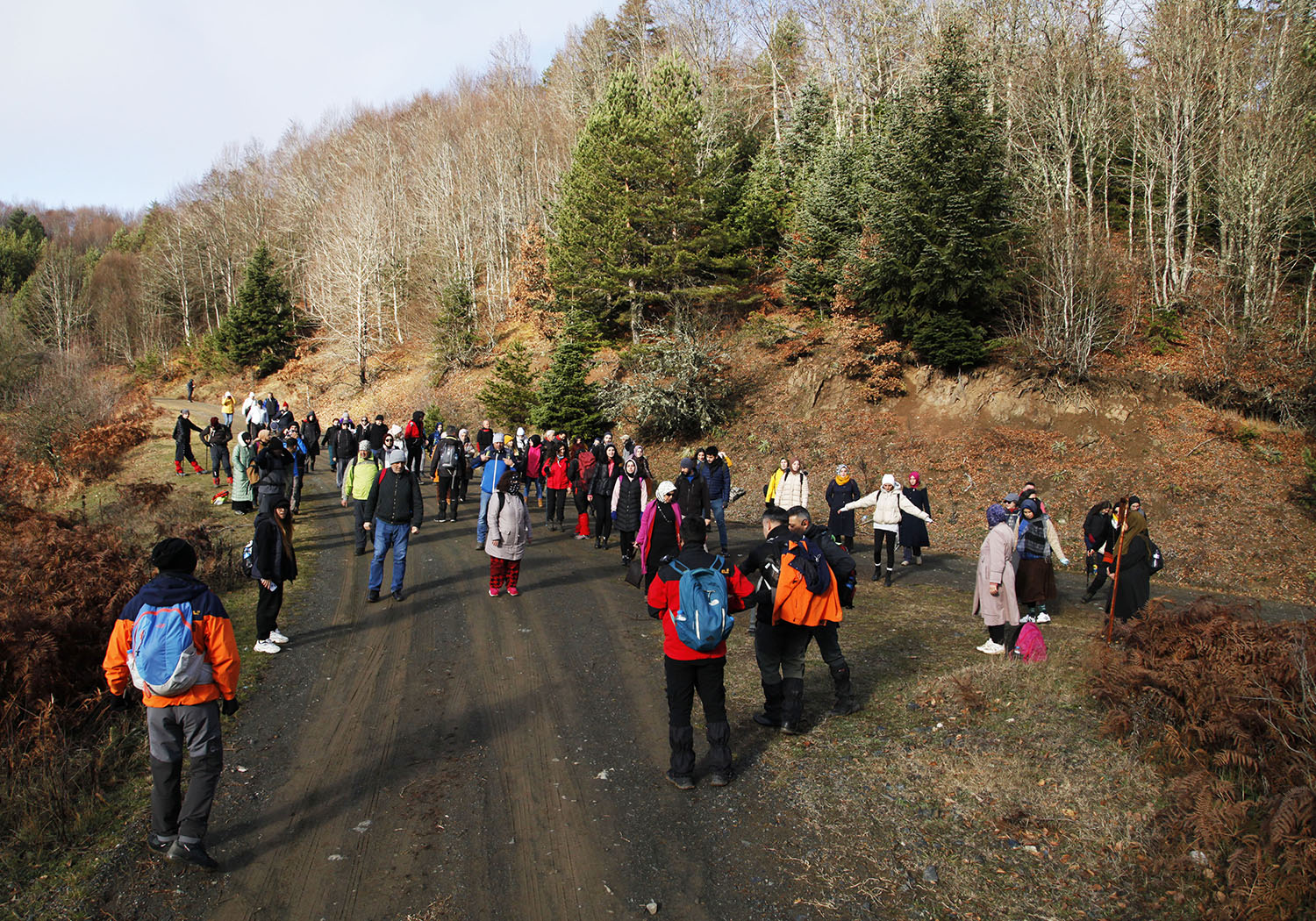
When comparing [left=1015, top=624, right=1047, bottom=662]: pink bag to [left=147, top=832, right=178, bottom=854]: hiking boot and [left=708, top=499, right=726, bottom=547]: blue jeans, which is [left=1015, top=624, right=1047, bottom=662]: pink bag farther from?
[left=147, top=832, right=178, bottom=854]: hiking boot

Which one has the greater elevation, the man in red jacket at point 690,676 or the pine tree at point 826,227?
the pine tree at point 826,227

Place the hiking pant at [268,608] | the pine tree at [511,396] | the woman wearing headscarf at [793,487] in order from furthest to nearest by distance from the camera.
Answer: the pine tree at [511,396] < the woman wearing headscarf at [793,487] < the hiking pant at [268,608]

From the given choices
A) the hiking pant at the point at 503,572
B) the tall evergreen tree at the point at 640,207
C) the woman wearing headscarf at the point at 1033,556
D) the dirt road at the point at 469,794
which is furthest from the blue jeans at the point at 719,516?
the tall evergreen tree at the point at 640,207

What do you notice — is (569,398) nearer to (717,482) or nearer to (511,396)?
(511,396)

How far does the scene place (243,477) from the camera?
14.4 meters

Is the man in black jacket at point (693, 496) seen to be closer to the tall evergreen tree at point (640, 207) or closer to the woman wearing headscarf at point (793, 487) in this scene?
the woman wearing headscarf at point (793, 487)

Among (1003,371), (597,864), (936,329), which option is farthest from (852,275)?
(597,864)

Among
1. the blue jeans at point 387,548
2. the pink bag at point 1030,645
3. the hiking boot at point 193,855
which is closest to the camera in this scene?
the hiking boot at point 193,855

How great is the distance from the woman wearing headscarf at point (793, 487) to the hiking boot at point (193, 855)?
9665mm

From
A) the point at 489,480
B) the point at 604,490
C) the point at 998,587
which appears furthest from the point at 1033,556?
the point at 489,480

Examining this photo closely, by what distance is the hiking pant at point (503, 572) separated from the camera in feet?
35.1

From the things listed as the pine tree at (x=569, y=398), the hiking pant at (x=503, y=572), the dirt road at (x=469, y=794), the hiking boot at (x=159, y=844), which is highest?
the pine tree at (x=569, y=398)

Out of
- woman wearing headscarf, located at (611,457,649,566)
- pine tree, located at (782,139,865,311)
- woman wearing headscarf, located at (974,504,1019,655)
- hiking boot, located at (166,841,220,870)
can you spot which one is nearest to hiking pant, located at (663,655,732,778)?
hiking boot, located at (166,841,220,870)

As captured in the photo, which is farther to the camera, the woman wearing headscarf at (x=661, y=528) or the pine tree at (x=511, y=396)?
the pine tree at (x=511, y=396)
